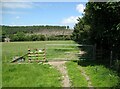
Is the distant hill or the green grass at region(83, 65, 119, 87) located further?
the distant hill

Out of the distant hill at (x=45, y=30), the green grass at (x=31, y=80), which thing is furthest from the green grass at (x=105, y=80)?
the distant hill at (x=45, y=30)

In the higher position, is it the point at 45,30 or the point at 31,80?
the point at 45,30

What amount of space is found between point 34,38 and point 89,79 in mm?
70937

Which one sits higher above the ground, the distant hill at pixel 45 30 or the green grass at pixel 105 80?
the distant hill at pixel 45 30

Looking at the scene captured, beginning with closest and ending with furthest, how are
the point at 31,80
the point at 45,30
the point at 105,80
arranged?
the point at 105,80
the point at 31,80
the point at 45,30

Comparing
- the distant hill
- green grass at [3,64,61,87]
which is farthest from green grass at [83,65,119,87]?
the distant hill

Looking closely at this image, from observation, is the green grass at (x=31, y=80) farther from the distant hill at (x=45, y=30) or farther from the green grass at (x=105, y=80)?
the distant hill at (x=45, y=30)

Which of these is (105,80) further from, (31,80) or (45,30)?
(45,30)

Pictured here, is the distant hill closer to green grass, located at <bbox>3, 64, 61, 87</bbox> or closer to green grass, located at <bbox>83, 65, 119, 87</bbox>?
green grass, located at <bbox>3, 64, 61, 87</bbox>

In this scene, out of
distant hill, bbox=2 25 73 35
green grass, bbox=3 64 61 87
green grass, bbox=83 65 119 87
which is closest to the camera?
green grass, bbox=83 65 119 87

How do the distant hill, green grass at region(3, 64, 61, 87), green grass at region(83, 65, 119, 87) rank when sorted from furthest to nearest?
the distant hill
green grass at region(3, 64, 61, 87)
green grass at region(83, 65, 119, 87)

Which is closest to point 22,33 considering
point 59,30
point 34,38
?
point 34,38

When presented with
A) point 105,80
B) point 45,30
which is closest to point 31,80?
point 105,80

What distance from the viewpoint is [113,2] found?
50.9ft
